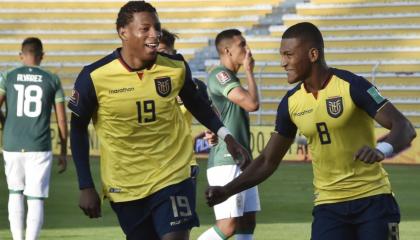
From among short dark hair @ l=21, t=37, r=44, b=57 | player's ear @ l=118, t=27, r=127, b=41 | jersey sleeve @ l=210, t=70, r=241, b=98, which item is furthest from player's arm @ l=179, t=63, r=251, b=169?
short dark hair @ l=21, t=37, r=44, b=57

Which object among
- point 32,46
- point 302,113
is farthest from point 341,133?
point 32,46

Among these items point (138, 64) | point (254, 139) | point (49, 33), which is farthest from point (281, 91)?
point (138, 64)

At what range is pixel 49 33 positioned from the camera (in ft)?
116

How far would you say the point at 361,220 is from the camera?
7.09 meters

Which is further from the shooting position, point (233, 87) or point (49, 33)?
point (49, 33)

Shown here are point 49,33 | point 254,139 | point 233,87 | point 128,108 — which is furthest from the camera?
point 49,33

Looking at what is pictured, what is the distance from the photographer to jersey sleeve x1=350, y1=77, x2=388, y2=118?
6898 millimetres

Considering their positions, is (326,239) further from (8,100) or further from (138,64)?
(8,100)

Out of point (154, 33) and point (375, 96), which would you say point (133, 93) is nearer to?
point (154, 33)

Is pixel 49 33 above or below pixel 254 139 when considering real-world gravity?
above

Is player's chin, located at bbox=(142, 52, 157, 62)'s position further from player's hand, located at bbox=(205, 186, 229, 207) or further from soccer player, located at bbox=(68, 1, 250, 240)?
player's hand, located at bbox=(205, 186, 229, 207)

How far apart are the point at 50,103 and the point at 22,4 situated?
24.4 metres

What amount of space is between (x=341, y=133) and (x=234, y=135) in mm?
3702

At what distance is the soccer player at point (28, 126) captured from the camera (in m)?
12.4
